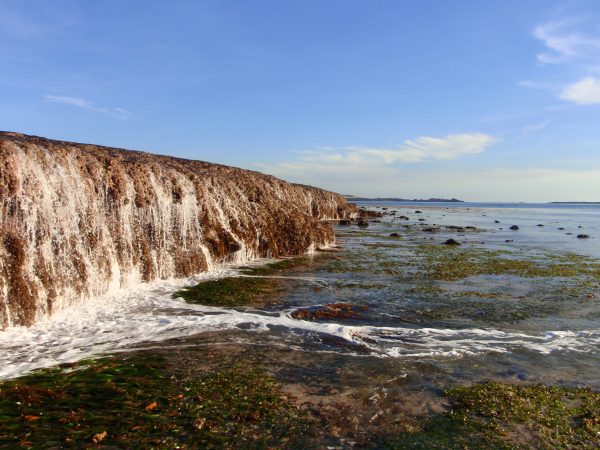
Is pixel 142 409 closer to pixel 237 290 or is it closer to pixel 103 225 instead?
pixel 237 290

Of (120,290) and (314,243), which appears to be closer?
(120,290)

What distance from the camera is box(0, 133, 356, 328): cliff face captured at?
47.4 feet

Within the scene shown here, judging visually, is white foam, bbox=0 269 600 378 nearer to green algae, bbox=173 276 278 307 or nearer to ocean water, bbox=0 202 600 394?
ocean water, bbox=0 202 600 394

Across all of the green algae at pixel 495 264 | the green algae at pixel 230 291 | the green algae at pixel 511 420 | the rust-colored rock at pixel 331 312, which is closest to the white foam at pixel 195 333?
the rust-colored rock at pixel 331 312

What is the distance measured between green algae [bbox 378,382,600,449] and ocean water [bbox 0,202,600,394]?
0.77 metres

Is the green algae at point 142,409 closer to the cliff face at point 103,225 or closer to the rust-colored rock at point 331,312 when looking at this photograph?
the rust-colored rock at point 331,312

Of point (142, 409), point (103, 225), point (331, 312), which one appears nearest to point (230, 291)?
point (331, 312)

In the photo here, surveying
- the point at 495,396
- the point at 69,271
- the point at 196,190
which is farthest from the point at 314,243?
the point at 495,396

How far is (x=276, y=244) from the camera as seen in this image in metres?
32.7

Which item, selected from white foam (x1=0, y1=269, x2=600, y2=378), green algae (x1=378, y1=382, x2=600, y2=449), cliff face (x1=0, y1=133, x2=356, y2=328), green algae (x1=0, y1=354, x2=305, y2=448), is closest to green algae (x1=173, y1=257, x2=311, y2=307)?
white foam (x1=0, y1=269, x2=600, y2=378)

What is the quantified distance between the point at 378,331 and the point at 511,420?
588cm

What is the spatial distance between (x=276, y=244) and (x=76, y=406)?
2477 cm

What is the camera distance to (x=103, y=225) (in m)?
19.3

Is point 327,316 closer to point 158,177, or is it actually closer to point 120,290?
point 120,290
